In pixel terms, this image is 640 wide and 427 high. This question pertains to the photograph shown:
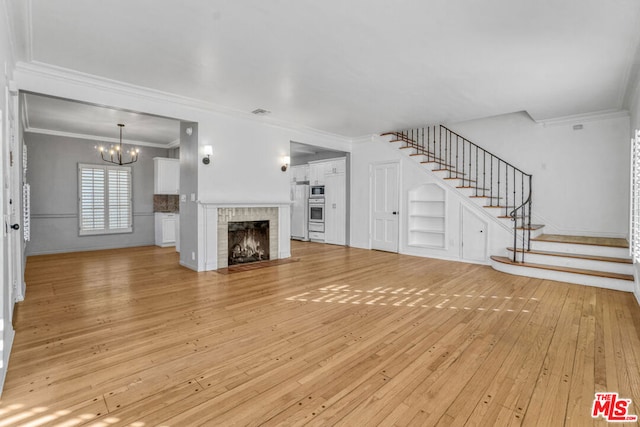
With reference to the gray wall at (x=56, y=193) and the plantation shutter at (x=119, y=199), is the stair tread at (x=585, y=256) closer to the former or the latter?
the plantation shutter at (x=119, y=199)

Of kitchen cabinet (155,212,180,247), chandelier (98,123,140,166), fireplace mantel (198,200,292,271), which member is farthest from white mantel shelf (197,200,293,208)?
chandelier (98,123,140,166)

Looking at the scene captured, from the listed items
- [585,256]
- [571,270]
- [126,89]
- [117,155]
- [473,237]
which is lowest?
[571,270]

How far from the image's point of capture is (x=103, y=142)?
26.6ft

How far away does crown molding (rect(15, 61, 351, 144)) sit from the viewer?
393 cm

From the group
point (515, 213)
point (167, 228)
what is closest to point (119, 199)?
point (167, 228)

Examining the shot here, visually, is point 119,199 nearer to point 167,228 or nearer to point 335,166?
point 167,228

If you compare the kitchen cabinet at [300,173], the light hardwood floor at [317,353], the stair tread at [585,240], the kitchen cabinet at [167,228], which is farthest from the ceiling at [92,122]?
the stair tread at [585,240]

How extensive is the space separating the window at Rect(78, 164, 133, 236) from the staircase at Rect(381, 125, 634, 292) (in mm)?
6959

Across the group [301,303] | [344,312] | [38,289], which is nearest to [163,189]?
[38,289]

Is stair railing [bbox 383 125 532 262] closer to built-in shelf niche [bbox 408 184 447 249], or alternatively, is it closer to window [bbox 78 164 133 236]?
built-in shelf niche [bbox 408 184 447 249]

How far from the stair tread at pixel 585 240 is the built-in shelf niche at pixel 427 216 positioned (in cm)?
192

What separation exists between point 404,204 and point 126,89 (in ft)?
19.0

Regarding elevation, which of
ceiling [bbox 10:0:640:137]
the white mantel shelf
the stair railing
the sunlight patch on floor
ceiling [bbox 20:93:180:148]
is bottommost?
the sunlight patch on floor

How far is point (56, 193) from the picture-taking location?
7441mm
